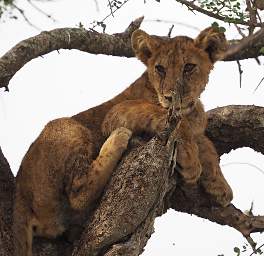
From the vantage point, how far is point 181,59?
6.91 meters

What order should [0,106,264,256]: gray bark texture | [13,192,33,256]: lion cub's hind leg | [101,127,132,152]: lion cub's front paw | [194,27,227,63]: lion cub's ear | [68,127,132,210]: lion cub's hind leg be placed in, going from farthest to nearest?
[194,27,227,63]: lion cub's ear, [101,127,132,152]: lion cub's front paw, [68,127,132,210]: lion cub's hind leg, [13,192,33,256]: lion cub's hind leg, [0,106,264,256]: gray bark texture

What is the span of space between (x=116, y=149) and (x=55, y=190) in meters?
0.73

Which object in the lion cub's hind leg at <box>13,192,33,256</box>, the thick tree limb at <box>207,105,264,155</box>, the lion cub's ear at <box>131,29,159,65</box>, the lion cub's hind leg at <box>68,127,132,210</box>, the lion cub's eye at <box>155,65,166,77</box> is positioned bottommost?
the lion cub's hind leg at <box>13,192,33,256</box>

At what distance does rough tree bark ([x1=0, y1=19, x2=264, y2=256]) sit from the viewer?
5641 millimetres

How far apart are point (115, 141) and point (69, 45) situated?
5.48 ft

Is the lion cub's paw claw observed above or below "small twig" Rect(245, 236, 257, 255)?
above

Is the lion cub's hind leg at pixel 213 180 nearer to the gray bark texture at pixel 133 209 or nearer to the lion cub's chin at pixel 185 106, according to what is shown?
the gray bark texture at pixel 133 209

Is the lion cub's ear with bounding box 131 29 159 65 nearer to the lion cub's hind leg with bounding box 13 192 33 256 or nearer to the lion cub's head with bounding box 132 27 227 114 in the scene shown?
the lion cub's head with bounding box 132 27 227 114

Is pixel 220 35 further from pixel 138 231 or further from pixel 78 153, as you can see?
pixel 138 231

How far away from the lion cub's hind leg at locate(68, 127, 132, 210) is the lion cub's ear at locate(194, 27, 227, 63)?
1.61 m

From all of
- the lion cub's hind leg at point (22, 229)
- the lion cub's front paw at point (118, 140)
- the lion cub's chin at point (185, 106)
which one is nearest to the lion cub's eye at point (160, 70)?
the lion cub's chin at point (185, 106)

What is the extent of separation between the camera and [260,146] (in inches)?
296

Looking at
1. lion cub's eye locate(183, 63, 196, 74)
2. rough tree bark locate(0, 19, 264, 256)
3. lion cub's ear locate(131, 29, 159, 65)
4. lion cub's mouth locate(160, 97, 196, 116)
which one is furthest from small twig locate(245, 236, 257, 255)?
lion cub's ear locate(131, 29, 159, 65)

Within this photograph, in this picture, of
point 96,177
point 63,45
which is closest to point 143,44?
point 63,45
